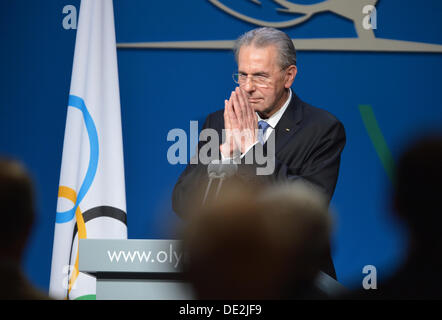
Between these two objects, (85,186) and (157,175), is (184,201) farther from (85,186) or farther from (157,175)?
(157,175)

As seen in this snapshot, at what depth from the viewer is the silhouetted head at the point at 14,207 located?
0.77m

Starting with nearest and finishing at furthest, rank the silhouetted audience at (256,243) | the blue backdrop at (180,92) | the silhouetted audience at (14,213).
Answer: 1. the silhouetted audience at (256,243)
2. the silhouetted audience at (14,213)
3. the blue backdrop at (180,92)

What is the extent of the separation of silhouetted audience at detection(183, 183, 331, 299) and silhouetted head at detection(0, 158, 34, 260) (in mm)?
286

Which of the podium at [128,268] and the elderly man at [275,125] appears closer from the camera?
the podium at [128,268]

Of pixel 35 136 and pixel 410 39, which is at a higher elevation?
pixel 410 39

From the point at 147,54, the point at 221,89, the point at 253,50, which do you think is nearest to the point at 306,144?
the point at 253,50

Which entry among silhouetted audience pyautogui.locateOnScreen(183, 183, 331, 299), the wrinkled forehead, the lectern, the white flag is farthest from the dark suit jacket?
silhouetted audience pyautogui.locateOnScreen(183, 183, 331, 299)

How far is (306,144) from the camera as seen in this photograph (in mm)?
2570

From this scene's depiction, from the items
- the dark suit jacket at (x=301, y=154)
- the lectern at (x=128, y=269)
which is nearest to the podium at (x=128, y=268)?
the lectern at (x=128, y=269)

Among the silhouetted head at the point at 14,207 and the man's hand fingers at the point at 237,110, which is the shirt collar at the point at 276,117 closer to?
the man's hand fingers at the point at 237,110

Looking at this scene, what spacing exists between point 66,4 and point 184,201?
93.7 inches

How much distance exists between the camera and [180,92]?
4.12 m

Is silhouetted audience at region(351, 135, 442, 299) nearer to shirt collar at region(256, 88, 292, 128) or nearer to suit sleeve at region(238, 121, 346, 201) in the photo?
suit sleeve at region(238, 121, 346, 201)

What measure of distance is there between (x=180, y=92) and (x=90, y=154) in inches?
32.9
